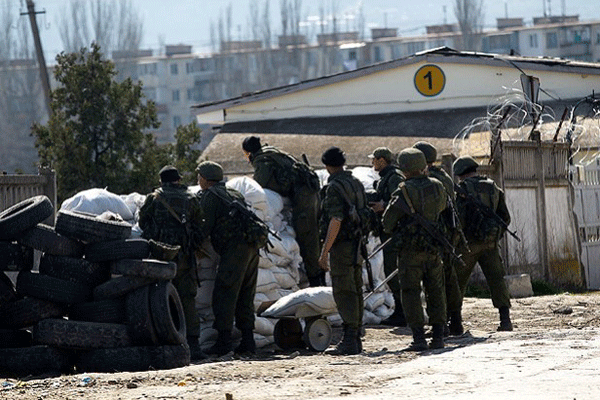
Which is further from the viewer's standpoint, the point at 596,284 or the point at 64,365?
the point at 596,284

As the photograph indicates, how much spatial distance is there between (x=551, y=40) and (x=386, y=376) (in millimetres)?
110233

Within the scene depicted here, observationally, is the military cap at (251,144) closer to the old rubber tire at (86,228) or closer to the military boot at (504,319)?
the old rubber tire at (86,228)

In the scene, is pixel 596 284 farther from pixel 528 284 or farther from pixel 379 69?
pixel 379 69

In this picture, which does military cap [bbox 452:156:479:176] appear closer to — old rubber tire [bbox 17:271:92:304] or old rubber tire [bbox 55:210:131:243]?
old rubber tire [bbox 55:210:131:243]

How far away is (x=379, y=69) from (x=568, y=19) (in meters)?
103

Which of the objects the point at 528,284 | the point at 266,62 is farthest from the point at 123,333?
the point at 266,62

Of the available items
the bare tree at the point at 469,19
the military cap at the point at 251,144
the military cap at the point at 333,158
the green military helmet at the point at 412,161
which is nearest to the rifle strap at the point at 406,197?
the green military helmet at the point at 412,161

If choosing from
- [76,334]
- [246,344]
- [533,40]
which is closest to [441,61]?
[246,344]

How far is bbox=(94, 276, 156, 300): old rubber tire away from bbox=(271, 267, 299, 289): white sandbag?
106 inches

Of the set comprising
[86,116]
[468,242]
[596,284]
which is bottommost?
[596,284]

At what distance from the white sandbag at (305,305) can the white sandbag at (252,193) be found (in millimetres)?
1385

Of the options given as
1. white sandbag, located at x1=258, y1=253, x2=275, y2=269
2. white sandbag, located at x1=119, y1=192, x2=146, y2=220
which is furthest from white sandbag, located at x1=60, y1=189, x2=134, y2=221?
white sandbag, located at x1=258, y1=253, x2=275, y2=269

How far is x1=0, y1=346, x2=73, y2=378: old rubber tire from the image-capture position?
11.2m

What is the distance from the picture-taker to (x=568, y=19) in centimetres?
12781
